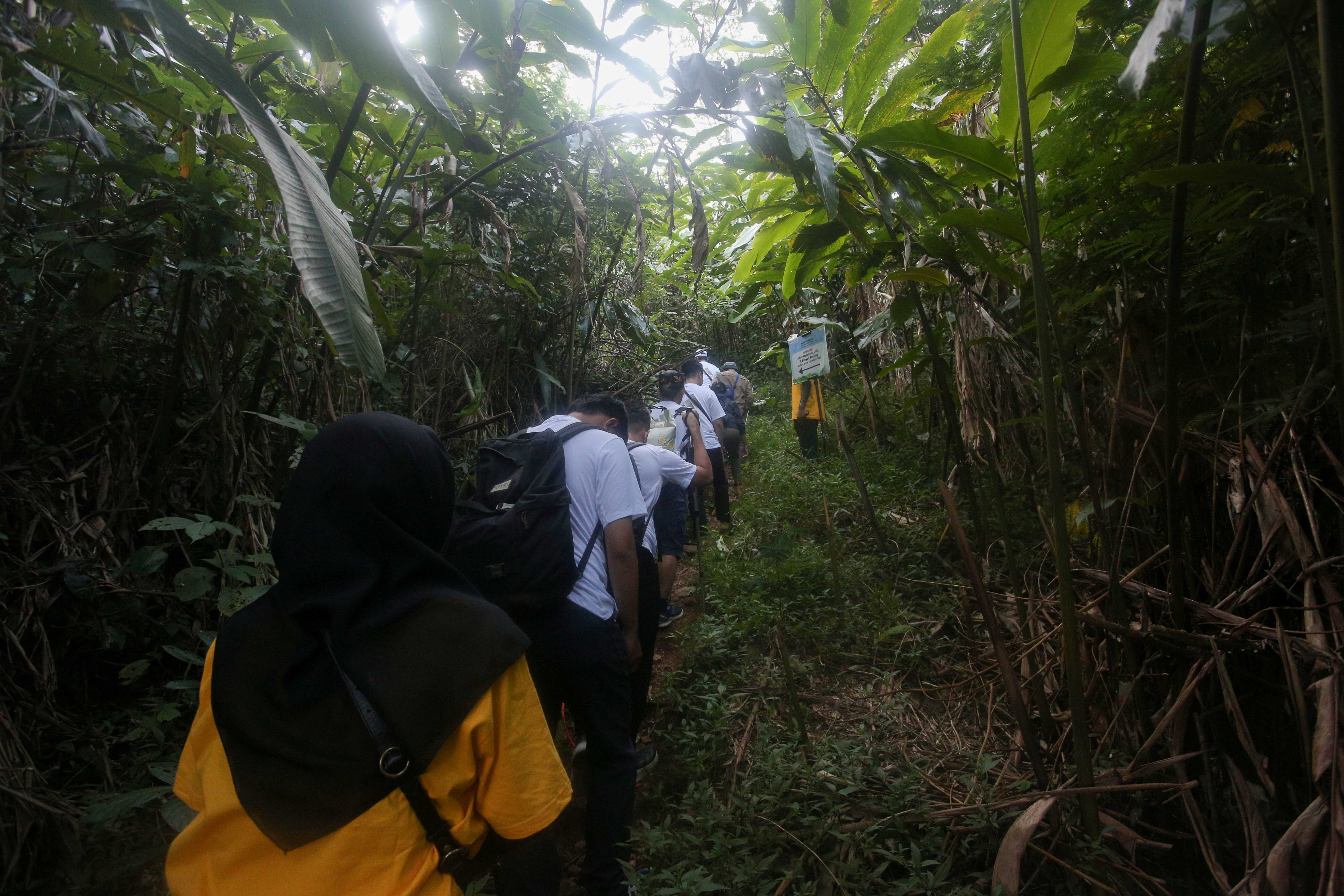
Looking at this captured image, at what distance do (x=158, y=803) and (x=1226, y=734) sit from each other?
3436 millimetres

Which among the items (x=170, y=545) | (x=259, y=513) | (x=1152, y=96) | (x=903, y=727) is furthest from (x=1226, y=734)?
(x=170, y=545)

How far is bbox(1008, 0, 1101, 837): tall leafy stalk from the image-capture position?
1208 mm

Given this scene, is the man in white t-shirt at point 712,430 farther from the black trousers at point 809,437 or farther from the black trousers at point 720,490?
the black trousers at point 809,437

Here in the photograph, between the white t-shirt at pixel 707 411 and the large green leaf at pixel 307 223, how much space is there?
4.82m

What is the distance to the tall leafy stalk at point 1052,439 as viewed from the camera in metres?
1.21

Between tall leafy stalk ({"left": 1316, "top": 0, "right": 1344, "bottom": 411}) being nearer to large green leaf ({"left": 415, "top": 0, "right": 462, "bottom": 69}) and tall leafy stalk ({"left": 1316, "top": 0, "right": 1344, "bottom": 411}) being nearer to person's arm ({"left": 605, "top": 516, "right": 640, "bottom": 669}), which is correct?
large green leaf ({"left": 415, "top": 0, "right": 462, "bottom": 69})

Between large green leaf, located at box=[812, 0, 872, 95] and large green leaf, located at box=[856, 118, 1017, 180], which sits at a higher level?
large green leaf, located at box=[812, 0, 872, 95]

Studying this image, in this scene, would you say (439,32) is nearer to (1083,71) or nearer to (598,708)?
(1083,71)

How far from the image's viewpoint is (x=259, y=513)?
2566 millimetres

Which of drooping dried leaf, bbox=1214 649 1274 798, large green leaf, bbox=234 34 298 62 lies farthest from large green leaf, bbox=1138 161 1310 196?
large green leaf, bbox=234 34 298 62

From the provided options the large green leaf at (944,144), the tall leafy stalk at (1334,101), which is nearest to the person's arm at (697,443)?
the large green leaf at (944,144)

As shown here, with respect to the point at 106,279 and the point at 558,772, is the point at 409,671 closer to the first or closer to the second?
the point at 558,772

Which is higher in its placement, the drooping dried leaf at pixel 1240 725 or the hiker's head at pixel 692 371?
the hiker's head at pixel 692 371

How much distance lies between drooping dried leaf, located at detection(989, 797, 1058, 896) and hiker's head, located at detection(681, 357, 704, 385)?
5.05m
